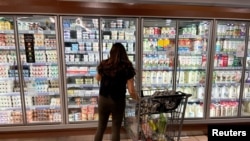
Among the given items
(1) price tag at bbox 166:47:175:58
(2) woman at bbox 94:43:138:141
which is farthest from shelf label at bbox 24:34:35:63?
(1) price tag at bbox 166:47:175:58

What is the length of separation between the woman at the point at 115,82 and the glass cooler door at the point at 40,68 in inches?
42.2

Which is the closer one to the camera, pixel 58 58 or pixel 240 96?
pixel 58 58

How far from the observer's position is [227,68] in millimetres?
3568

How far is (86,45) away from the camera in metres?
3.26

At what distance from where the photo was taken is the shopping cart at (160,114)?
2449 mm

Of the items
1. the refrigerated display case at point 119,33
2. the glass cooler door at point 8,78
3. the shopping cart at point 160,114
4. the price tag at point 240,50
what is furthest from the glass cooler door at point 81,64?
the price tag at point 240,50

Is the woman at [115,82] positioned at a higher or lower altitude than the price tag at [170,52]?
lower

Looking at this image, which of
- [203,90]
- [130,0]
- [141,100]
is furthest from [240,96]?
[130,0]

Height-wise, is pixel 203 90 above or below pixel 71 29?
below

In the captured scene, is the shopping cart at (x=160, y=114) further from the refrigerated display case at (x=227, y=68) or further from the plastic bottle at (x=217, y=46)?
the plastic bottle at (x=217, y=46)

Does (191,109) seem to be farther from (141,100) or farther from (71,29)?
(71,29)

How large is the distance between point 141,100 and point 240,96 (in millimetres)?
2101

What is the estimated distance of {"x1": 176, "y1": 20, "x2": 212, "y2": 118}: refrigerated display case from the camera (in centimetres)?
343

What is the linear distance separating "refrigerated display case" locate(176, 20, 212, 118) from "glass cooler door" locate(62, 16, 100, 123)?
139cm
